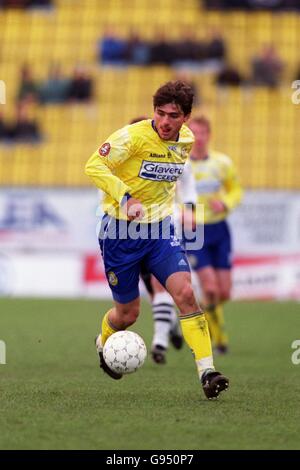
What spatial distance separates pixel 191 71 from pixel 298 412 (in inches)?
748

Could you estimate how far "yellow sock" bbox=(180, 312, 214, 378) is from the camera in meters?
7.82

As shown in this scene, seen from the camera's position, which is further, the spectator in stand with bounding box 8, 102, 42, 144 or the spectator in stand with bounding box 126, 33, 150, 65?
the spectator in stand with bounding box 126, 33, 150, 65

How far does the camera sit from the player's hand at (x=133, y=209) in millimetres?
7734

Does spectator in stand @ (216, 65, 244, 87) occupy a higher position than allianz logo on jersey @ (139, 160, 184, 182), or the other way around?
spectator in stand @ (216, 65, 244, 87)

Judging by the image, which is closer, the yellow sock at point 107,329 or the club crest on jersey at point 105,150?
the club crest on jersey at point 105,150

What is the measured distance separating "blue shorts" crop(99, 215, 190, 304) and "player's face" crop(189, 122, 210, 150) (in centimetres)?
390

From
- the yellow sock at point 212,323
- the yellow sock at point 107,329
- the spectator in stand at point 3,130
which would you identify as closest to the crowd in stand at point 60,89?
the spectator in stand at point 3,130

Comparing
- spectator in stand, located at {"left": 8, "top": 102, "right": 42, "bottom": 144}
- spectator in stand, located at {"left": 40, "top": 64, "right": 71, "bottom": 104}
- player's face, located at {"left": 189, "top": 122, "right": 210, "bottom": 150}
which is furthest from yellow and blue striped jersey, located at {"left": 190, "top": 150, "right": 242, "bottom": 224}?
spectator in stand, located at {"left": 40, "top": 64, "right": 71, "bottom": 104}

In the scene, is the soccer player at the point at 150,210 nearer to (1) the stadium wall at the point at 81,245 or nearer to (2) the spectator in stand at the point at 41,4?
(1) the stadium wall at the point at 81,245

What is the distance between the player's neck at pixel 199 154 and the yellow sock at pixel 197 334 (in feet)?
16.4

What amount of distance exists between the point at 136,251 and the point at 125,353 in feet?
2.65

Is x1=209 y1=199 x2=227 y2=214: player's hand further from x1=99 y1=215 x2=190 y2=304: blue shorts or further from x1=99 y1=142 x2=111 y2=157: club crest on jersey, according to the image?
x1=99 y1=142 x2=111 y2=157: club crest on jersey

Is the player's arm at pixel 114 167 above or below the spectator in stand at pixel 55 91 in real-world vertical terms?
below

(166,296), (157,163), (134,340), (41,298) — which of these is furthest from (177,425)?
(41,298)
